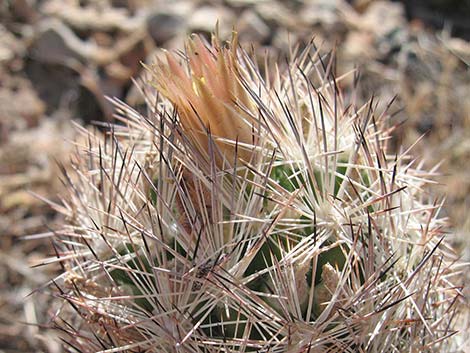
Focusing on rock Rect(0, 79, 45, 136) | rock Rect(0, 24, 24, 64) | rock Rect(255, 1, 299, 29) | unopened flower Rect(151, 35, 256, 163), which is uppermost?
unopened flower Rect(151, 35, 256, 163)

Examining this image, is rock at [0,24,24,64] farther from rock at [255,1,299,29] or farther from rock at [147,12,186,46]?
rock at [255,1,299,29]

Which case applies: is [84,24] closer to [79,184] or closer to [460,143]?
[460,143]

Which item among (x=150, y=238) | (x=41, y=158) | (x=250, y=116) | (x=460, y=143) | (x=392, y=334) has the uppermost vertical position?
(x=250, y=116)

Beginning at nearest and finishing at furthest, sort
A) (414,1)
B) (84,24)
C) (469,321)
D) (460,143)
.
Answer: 1. (469,321)
2. (460,143)
3. (84,24)
4. (414,1)

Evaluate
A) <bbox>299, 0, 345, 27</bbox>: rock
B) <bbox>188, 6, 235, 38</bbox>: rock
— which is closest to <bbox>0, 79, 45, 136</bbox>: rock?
<bbox>188, 6, 235, 38</bbox>: rock

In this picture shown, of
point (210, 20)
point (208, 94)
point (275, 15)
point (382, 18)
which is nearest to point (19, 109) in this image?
point (210, 20)

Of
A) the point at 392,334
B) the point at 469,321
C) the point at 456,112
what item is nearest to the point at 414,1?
the point at 456,112
